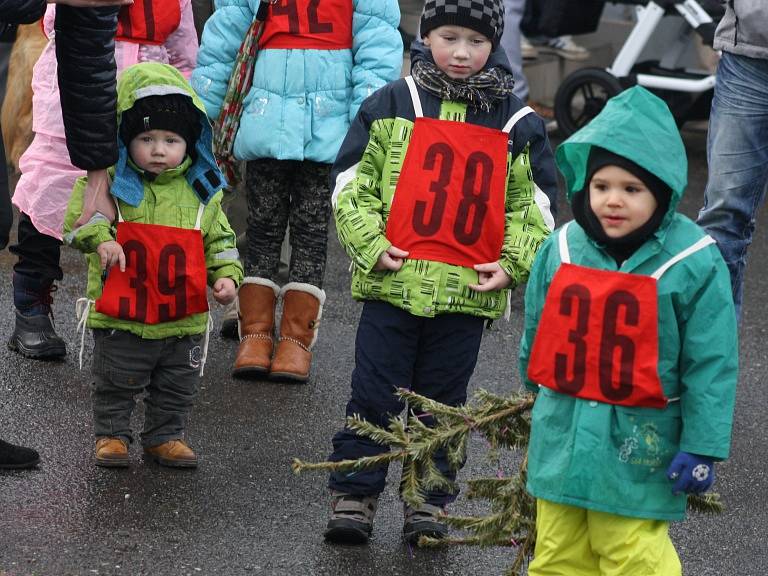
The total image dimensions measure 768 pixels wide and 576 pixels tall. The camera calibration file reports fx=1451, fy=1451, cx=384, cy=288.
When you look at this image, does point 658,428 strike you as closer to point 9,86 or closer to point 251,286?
point 251,286

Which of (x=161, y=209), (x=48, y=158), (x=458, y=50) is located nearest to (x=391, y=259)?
(x=458, y=50)

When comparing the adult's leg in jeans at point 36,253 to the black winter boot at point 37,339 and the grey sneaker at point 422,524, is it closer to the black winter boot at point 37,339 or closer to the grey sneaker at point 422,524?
the black winter boot at point 37,339

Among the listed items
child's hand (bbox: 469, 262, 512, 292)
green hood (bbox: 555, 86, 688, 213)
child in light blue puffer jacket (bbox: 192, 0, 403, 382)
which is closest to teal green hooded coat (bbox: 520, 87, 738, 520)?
green hood (bbox: 555, 86, 688, 213)

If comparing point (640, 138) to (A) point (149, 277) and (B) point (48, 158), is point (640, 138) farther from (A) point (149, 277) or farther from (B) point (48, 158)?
(B) point (48, 158)

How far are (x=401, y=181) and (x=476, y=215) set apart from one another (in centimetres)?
24

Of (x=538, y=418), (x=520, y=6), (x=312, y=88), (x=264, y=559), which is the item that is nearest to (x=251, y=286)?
(x=312, y=88)

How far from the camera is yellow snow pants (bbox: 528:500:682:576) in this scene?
3.33 metres

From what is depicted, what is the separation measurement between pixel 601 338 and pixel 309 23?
7.77 ft

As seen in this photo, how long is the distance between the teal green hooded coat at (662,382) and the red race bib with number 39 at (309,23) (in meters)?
2.11

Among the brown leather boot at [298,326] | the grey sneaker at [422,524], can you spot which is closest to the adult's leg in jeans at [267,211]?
the brown leather boot at [298,326]

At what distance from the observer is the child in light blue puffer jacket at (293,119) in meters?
5.29

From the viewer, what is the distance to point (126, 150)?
4535mm

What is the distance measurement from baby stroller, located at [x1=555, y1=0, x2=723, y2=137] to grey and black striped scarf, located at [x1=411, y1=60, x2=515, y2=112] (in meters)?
5.45

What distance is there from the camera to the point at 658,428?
3.33 m
